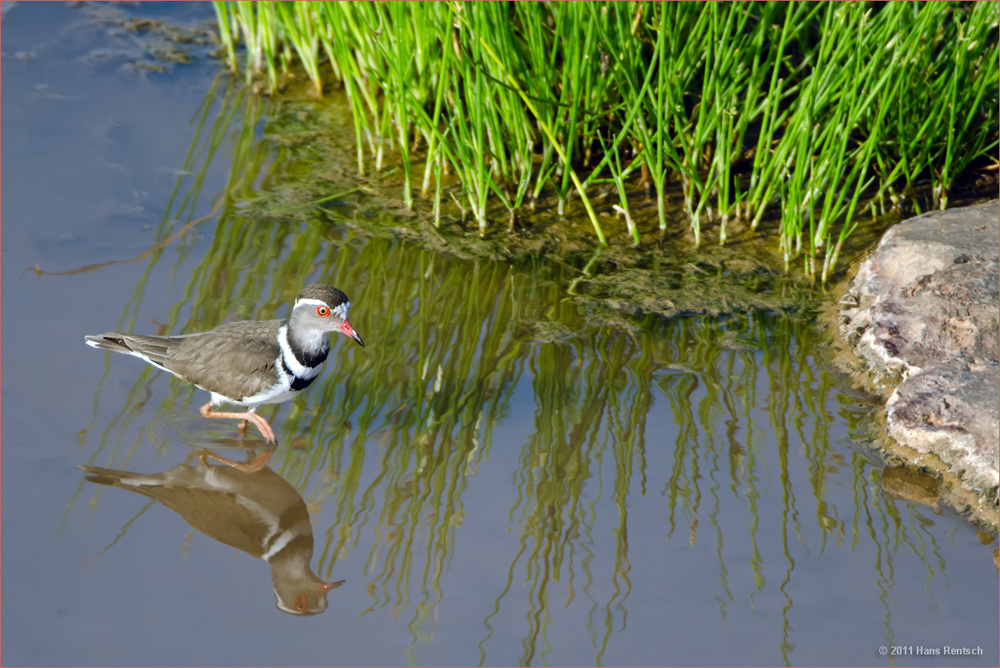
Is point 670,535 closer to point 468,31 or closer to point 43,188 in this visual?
point 468,31

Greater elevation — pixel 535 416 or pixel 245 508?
pixel 535 416

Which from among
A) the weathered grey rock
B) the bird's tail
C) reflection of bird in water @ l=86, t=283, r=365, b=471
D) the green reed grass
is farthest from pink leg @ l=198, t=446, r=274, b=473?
the weathered grey rock

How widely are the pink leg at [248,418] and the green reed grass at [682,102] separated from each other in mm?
1892

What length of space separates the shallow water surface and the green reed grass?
674 mm

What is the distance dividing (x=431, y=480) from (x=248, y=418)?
3.11ft

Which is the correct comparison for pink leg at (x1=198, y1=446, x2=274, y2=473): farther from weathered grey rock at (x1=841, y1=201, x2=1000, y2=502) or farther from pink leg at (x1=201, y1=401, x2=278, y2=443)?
weathered grey rock at (x1=841, y1=201, x2=1000, y2=502)

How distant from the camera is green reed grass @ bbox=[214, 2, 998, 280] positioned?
5441 mm

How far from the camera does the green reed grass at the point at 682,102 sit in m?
5.44

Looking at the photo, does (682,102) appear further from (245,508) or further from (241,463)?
(245,508)

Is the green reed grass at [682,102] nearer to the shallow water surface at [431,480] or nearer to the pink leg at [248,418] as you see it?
the shallow water surface at [431,480]

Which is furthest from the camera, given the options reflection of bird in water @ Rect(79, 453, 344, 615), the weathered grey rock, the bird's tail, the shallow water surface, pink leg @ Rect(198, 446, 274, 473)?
the bird's tail

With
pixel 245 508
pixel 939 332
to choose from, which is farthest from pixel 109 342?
pixel 939 332

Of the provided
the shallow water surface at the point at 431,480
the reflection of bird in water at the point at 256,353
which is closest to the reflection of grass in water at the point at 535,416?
the shallow water surface at the point at 431,480

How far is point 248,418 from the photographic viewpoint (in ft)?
15.3
